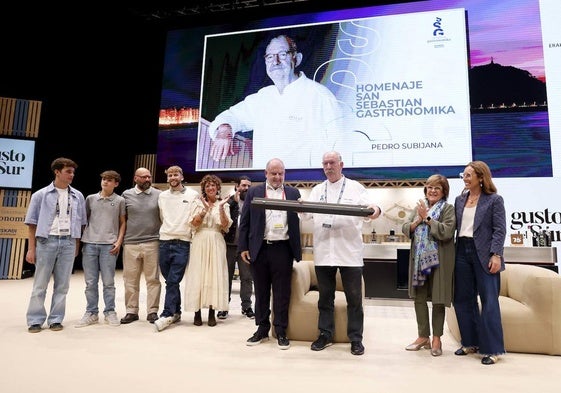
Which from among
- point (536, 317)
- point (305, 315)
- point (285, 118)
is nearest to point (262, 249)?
point (305, 315)

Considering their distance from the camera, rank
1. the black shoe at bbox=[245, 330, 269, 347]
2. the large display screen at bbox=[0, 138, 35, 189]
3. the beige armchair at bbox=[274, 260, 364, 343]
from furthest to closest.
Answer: the large display screen at bbox=[0, 138, 35, 189], the beige armchair at bbox=[274, 260, 364, 343], the black shoe at bbox=[245, 330, 269, 347]

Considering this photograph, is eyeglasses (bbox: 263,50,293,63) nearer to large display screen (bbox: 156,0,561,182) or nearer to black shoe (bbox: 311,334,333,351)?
large display screen (bbox: 156,0,561,182)

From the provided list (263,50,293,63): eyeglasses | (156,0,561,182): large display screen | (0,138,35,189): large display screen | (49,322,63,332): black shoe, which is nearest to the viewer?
(49,322,63,332): black shoe

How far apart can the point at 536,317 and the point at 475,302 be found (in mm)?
552

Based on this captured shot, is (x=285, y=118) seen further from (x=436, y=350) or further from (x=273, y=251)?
(x=436, y=350)

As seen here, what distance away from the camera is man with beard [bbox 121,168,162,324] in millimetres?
4117

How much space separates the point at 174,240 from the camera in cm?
402

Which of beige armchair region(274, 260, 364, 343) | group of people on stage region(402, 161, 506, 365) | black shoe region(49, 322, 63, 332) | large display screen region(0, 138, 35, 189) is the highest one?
large display screen region(0, 138, 35, 189)

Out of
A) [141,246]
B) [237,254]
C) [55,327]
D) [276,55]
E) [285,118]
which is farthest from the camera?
[276,55]

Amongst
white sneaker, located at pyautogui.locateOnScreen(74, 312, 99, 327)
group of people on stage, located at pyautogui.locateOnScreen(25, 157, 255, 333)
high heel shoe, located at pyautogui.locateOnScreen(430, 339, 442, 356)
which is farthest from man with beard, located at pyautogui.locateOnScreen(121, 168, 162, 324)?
high heel shoe, located at pyautogui.locateOnScreen(430, 339, 442, 356)

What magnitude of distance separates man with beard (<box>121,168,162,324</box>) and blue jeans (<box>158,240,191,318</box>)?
17 cm

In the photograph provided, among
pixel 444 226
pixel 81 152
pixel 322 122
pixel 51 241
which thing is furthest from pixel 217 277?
pixel 81 152

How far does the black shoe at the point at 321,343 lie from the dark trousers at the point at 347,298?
30 mm

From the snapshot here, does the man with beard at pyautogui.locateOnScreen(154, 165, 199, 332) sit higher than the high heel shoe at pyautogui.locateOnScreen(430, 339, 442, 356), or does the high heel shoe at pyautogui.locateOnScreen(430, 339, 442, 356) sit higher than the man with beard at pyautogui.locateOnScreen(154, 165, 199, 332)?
the man with beard at pyautogui.locateOnScreen(154, 165, 199, 332)
